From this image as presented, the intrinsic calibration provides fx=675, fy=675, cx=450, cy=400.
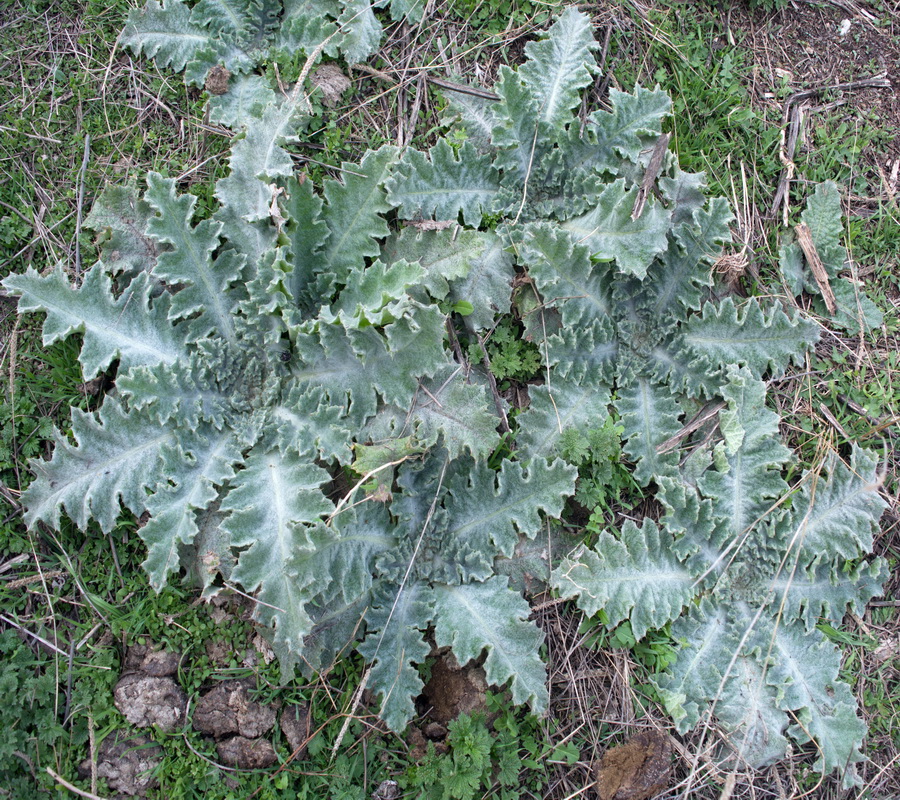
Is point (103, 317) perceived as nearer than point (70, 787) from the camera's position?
No

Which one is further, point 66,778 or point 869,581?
point 869,581

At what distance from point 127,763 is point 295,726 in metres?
0.74

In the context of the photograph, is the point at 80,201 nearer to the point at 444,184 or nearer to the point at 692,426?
the point at 444,184

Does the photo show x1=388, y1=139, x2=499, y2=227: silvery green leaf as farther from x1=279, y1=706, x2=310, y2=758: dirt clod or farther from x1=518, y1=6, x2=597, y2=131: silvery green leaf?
x1=279, y1=706, x2=310, y2=758: dirt clod

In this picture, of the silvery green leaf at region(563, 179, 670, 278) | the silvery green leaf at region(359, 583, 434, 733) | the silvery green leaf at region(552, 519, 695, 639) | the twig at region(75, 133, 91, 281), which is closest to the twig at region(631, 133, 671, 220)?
the silvery green leaf at region(563, 179, 670, 278)

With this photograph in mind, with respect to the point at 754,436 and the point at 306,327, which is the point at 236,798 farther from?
the point at 754,436

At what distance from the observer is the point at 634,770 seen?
2971 millimetres

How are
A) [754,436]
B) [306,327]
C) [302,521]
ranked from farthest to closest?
[754,436]
[306,327]
[302,521]

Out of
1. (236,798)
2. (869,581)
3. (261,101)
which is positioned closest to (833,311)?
(869,581)

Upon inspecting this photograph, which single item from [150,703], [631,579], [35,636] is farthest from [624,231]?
[35,636]

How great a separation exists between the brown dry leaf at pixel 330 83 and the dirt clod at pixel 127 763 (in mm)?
3149

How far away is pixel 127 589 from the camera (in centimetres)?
312

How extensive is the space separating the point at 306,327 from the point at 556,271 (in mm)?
1169

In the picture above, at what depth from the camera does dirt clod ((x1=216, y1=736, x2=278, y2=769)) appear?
2.98 m
